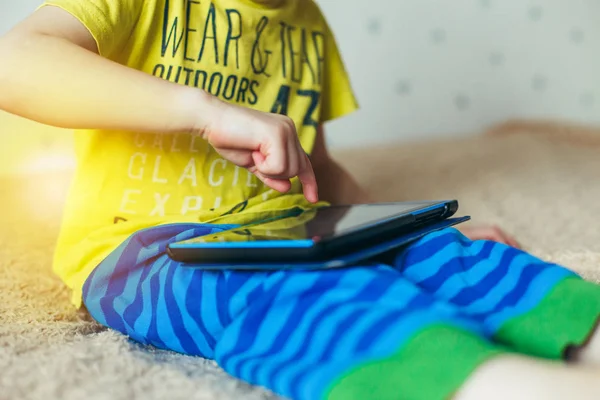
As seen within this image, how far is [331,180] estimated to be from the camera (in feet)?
3.11

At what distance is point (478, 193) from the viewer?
111cm

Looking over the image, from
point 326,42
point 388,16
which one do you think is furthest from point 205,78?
point 388,16

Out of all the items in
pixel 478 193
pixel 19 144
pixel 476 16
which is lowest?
pixel 478 193

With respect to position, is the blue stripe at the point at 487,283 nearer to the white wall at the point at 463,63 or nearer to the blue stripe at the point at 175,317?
the blue stripe at the point at 175,317

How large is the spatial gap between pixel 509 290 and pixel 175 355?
0.28m

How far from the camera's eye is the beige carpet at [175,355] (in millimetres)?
447

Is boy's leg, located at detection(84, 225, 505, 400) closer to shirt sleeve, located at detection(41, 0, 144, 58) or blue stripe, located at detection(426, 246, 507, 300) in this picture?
blue stripe, located at detection(426, 246, 507, 300)

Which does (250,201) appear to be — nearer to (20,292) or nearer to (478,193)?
(20,292)

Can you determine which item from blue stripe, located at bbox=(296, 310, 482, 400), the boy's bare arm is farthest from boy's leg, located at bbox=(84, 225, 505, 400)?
the boy's bare arm

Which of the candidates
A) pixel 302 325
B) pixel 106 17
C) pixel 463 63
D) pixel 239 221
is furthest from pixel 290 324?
pixel 463 63

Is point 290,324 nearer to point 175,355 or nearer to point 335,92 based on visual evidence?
point 175,355

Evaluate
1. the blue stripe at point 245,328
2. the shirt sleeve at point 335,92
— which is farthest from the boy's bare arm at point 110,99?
the shirt sleeve at point 335,92

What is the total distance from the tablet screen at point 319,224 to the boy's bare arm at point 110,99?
46 millimetres

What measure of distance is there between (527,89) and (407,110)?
0.33m
